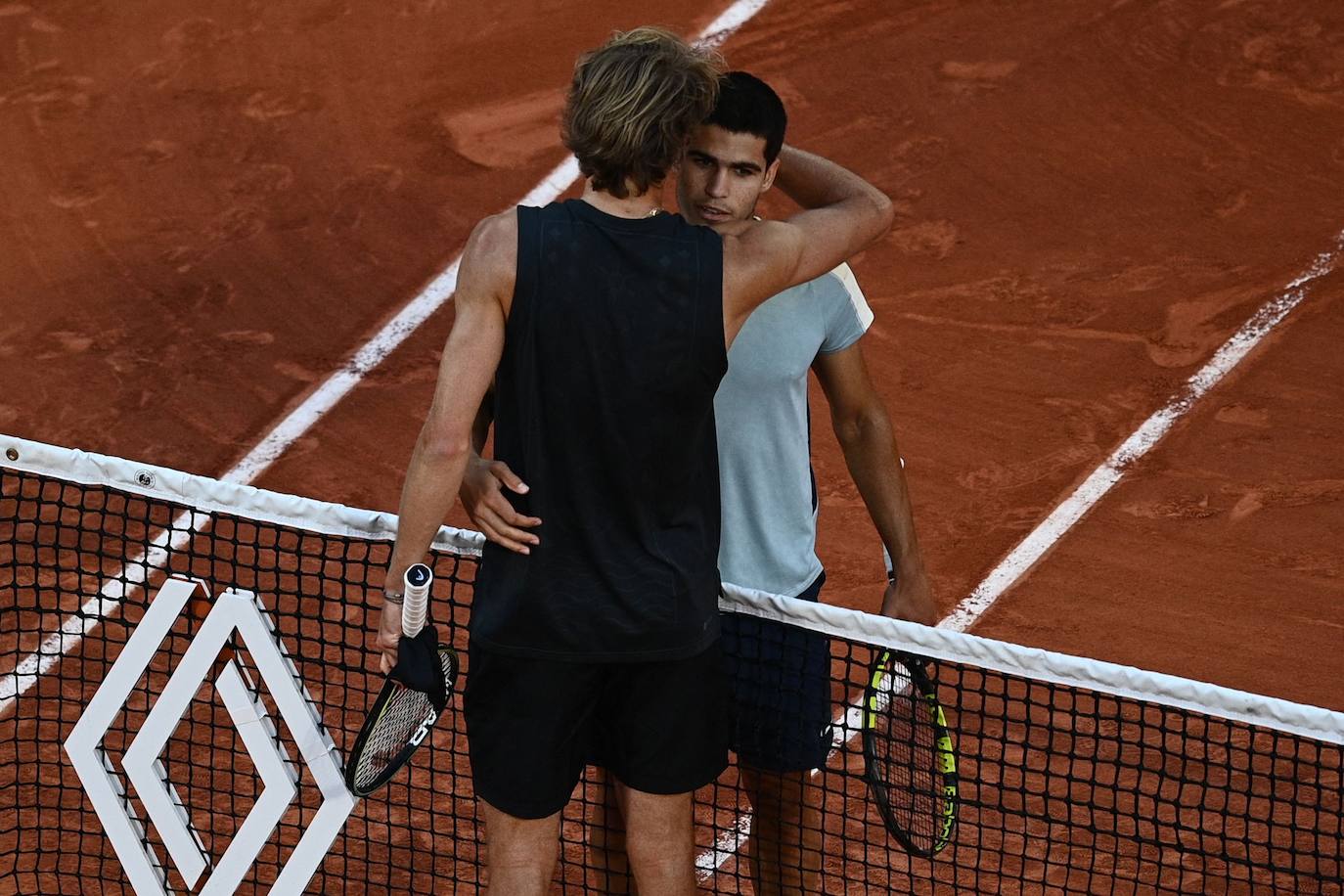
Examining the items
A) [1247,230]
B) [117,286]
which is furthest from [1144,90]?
[117,286]

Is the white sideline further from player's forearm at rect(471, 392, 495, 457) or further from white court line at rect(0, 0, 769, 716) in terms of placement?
player's forearm at rect(471, 392, 495, 457)

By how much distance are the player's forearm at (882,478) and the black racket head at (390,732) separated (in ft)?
4.15

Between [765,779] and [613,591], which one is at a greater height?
[613,591]

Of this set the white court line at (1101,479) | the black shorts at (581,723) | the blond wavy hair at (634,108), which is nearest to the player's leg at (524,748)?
the black shorts at (581,723)

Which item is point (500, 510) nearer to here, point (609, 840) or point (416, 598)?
point (416, 598)

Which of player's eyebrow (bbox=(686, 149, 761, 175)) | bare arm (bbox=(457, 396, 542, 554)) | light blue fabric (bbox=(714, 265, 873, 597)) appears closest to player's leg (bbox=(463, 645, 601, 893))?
bare arm (bbox=(457, 396, 542, 554))

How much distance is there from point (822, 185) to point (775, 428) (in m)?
0.67

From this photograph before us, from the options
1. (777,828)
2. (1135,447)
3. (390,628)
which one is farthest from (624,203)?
(1135,447)

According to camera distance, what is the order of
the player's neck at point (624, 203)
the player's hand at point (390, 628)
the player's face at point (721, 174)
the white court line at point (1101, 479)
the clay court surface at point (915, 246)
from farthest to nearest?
the clay court surface at point (915, 246)
the white court line at point (1101, 479)
the player's face at point (721, 174)
the player's hand at point (390, 628)
the player's neck at point (624, 203)

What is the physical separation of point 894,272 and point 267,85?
4.52m

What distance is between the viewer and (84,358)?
9.12 meters

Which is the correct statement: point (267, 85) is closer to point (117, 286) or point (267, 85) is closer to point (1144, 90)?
point (117, 286)

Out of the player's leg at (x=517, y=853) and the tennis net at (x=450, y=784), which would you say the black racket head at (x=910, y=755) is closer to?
the tennis net at (x=450, y=784)

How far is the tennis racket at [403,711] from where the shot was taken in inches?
160
